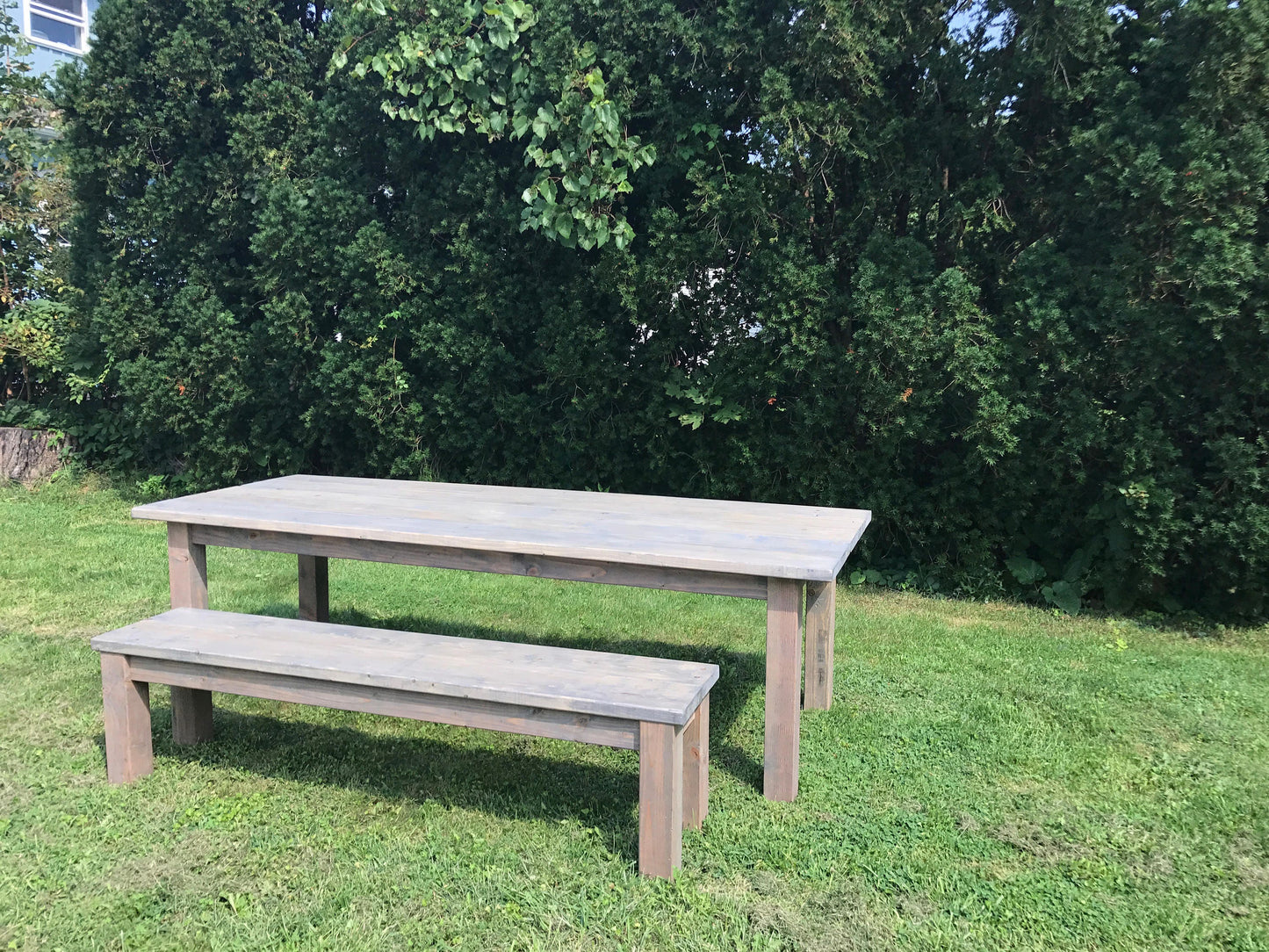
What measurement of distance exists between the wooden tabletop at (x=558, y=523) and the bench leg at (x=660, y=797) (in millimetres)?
609

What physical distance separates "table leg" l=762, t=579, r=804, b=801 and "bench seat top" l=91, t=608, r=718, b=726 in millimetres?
253

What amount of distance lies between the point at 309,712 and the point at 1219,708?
12.5 feet

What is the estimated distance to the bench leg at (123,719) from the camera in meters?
3.29

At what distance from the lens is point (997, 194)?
538 cm

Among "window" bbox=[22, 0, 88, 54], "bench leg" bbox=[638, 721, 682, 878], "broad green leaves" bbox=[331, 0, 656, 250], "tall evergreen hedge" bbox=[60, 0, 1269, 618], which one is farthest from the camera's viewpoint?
"window" bbox=[22, 0, 88, 54]

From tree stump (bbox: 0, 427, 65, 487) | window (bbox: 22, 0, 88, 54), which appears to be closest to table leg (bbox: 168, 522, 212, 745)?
tree stump (bbox: 0, 427, 65, 487)

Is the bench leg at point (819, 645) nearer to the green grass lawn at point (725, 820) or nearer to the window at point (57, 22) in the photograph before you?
the green grass lawn at point (725, 820)

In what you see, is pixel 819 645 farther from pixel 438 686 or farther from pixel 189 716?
pixel 189 716

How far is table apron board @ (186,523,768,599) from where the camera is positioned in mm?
3154

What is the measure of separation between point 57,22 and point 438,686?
23.5 m

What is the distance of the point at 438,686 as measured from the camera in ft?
9.26

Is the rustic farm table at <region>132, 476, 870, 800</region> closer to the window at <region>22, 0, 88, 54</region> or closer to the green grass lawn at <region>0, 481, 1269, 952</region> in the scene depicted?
the green grass lawn at <region>0, 481, 1269, 952</region>

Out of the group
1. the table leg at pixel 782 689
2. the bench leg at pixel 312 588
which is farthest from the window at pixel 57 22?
the table leg at pixel 782 689

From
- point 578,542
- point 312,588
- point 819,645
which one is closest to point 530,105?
point 312,588
